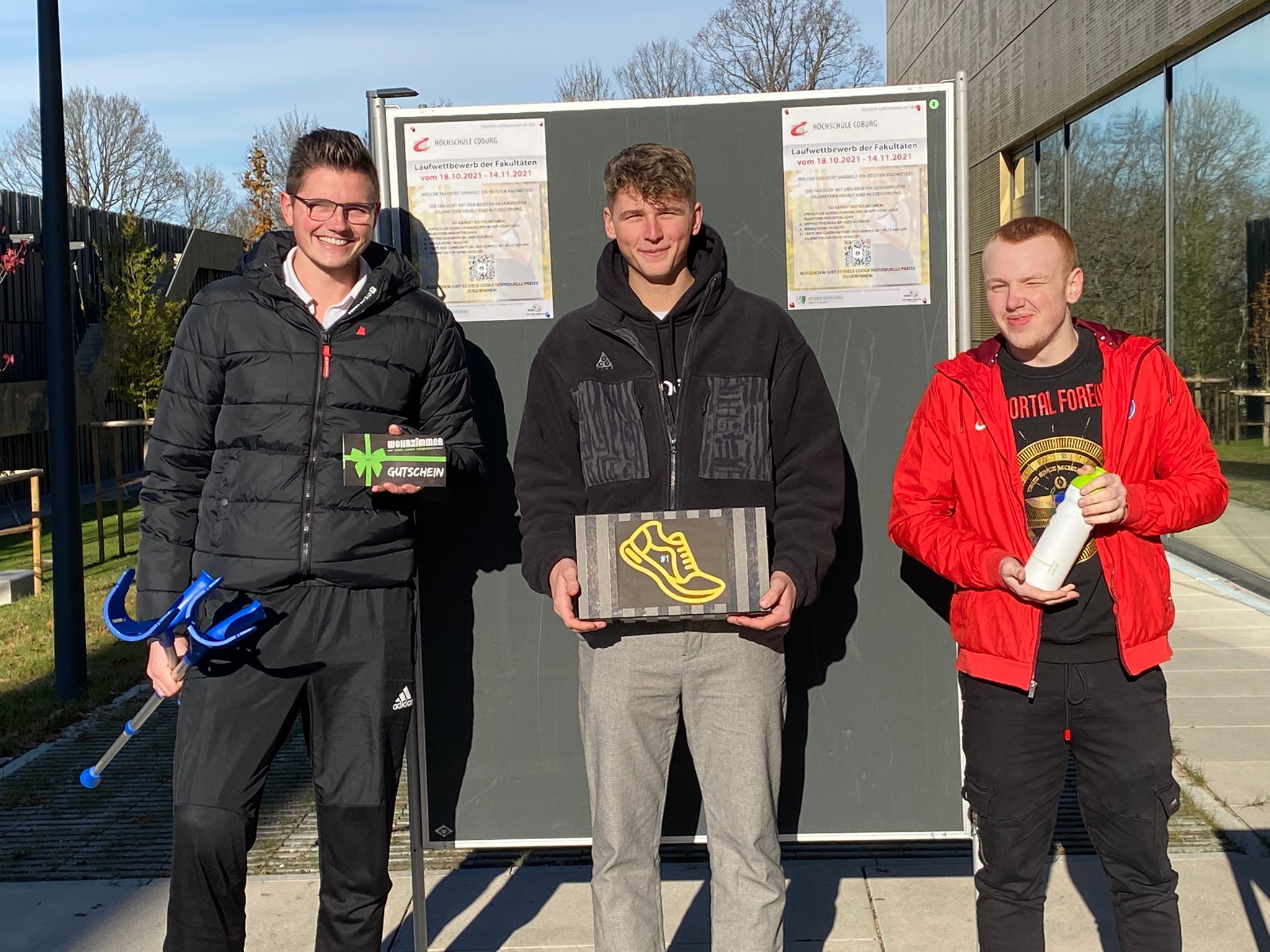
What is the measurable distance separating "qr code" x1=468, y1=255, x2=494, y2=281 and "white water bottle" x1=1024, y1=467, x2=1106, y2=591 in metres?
1.67

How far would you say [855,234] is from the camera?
141 inches

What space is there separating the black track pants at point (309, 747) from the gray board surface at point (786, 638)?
1.94 feet

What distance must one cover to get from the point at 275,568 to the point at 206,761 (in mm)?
458

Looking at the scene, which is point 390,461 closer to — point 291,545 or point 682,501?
point 291,545

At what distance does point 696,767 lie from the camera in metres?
3.11

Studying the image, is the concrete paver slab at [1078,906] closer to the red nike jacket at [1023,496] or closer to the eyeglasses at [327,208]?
the red nike jacket at [1023,496]

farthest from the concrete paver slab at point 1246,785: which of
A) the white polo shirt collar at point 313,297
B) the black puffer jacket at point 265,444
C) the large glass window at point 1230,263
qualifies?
the large glass window at point 1230,263

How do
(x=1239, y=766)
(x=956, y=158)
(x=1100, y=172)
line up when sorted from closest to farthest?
(x=956, y=158)
(x=1239, y=766)
(x=1100, y=172)

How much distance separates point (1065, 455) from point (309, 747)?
190cm

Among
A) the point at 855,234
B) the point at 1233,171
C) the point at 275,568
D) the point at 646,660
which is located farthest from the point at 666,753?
the point at 1233,171

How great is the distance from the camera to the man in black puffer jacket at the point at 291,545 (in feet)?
9.90

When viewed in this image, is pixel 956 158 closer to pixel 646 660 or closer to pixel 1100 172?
pixel 646 660

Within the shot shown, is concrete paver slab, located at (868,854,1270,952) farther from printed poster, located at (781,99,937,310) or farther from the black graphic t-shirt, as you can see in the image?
printed poster, located at (781,99,937,310)

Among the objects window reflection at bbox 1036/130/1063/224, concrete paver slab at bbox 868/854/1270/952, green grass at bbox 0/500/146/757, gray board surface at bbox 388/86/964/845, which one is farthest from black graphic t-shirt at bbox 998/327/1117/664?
window reflection at bbox 1036/130/1063/224
